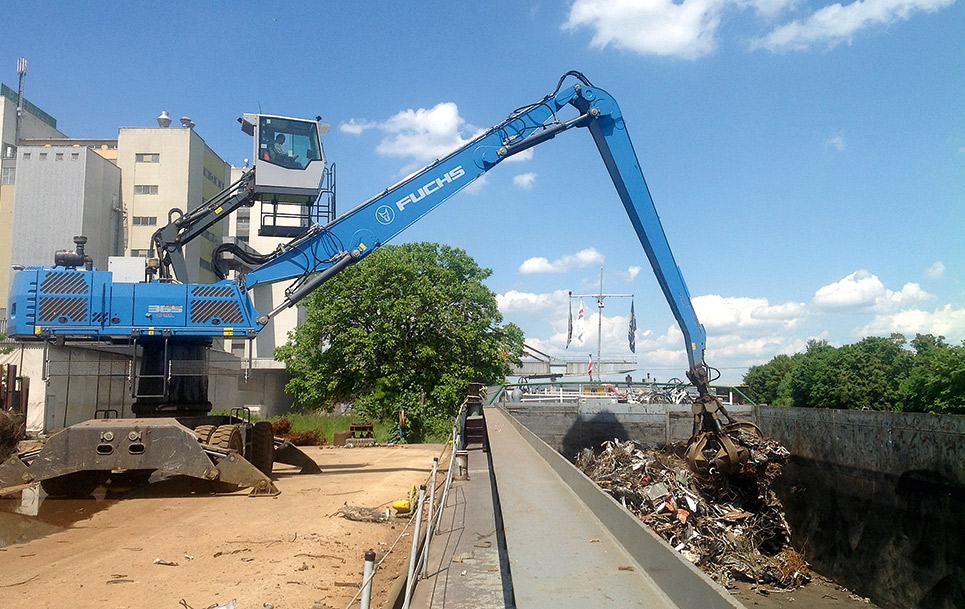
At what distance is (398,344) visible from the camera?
3053 centimetres

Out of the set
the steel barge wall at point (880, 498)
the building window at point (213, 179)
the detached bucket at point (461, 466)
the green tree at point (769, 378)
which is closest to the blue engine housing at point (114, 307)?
the detached bucket at point (461, 466)

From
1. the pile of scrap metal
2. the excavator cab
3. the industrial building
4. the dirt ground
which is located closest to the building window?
the industrial building

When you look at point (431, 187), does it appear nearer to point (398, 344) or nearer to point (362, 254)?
point (362, 254)

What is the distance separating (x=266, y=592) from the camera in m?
6.34

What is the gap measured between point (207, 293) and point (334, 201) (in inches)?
127

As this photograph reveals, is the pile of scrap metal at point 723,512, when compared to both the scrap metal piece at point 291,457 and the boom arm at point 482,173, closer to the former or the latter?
the boom arm at point 482,173

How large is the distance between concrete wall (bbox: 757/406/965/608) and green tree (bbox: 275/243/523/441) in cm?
1651

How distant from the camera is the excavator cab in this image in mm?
13977

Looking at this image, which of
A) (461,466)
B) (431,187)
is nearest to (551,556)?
(461,466)

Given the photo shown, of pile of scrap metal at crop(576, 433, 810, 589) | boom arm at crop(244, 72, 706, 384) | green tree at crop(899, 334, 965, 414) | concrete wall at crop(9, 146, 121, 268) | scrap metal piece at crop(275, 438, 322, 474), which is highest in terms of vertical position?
concrete wall at crop(9, 146, 121, 268)

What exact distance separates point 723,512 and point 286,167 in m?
11.7

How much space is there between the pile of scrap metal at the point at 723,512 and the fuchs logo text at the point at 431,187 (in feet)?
23.8

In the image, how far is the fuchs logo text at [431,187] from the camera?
14445mm

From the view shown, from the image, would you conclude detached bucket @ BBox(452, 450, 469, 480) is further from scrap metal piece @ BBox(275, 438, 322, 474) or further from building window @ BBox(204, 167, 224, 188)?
building window @ BBox(204, 167, 224, 188)
